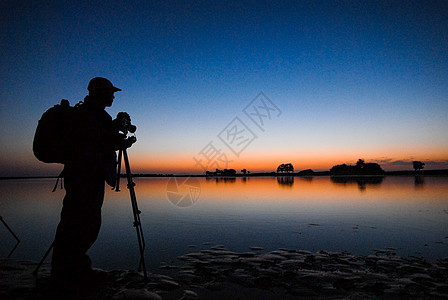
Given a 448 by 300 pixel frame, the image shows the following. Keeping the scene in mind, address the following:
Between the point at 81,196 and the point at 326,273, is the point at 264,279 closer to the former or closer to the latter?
the point at 326,273

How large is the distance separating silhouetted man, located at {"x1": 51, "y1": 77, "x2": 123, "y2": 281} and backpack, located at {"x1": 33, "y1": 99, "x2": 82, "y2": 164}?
0.28ft

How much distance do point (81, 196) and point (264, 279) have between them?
401 cm

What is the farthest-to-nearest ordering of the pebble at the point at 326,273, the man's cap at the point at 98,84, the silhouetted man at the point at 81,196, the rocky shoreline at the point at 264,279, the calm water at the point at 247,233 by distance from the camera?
the calm water at the point at 247,233 → the man's cap at the point at 98,84 → the pebble at the point at 326,273 → the rocky shoreline at the point at 264,279 → the silhouetted man at the point at 81,196

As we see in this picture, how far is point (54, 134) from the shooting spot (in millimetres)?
4328

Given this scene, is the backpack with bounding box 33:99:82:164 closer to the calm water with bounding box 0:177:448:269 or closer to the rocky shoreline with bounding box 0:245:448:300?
the rocky shoreline with bounding box 0:245:448:300

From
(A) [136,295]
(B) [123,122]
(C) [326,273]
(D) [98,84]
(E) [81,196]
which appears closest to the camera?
(A) [136,295]

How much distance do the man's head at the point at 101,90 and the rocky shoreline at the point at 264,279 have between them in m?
3.61

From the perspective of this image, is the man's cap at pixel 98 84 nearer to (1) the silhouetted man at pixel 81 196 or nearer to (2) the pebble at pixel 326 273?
(1) the silhouetted man at pixel 81 196

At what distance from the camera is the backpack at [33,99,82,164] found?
4.27m

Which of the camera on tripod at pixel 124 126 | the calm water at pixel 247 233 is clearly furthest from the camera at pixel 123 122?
the calm water at pixel 247 233

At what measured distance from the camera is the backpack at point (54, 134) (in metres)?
4.27

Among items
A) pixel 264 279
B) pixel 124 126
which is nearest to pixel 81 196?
pixel 124 126

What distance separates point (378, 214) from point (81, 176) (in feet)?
51.1

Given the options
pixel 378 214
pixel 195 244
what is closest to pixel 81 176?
pixel 195 244
